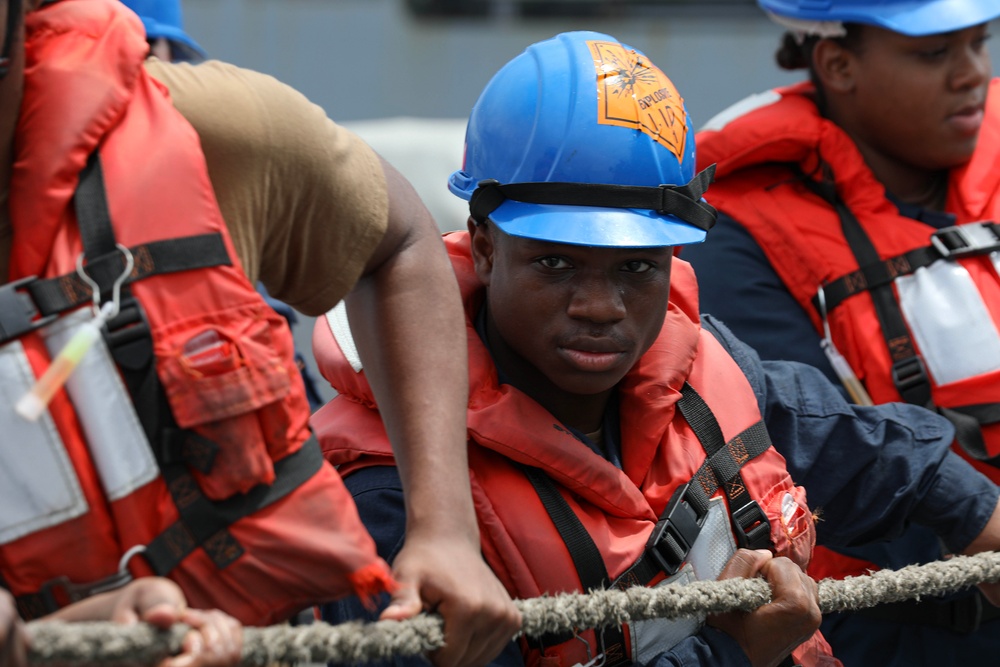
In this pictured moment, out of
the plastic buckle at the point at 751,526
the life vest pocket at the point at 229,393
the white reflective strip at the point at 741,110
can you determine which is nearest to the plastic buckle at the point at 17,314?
the life vest pocket at the point at 229,393

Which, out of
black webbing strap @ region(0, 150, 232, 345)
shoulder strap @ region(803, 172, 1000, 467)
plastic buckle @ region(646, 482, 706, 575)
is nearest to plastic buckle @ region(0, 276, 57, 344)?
black webbing strap @ region(0, 150, 232, 345)

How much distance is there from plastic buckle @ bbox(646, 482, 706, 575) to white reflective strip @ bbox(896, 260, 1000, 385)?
2.71 feet

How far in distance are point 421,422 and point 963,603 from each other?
4.43 ft

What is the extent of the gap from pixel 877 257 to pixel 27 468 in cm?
180

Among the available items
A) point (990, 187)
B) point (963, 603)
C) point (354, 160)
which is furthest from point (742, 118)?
point (354, 160)

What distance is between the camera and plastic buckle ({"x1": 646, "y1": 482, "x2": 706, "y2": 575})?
1.83m

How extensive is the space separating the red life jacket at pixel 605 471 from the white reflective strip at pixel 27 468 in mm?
617

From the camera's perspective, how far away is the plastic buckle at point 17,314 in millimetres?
1234

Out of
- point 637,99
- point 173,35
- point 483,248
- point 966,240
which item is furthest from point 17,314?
point 173,35

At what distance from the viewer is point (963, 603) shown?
2.42 meters

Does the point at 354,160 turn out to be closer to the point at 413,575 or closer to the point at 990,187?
the point at 413,575

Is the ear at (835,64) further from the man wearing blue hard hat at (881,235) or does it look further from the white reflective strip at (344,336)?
the white reflective strip at (344,336)

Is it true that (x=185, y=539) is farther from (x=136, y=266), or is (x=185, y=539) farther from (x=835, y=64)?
(x=835, y=64)

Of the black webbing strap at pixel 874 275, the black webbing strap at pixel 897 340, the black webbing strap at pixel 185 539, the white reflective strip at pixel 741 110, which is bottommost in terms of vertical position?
the black webbing strap at pixel 897 340
